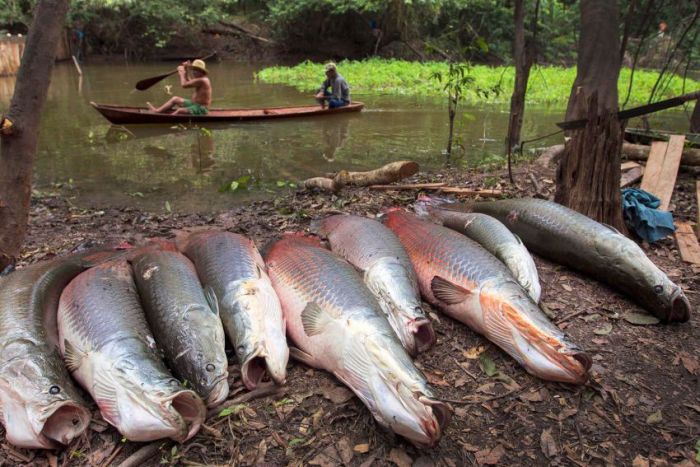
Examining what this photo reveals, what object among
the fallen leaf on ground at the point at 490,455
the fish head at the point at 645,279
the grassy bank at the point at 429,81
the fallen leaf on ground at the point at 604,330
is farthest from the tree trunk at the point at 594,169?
the grassy bank at the point at 429,81

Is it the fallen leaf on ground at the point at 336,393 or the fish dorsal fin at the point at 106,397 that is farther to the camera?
the fallen leaf on ground at the point at 336,393

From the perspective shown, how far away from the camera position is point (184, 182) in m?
8.47

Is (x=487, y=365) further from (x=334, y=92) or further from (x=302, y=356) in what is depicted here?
(x=334, y=92)

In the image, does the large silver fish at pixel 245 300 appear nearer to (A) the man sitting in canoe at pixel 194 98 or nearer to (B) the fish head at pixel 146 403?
(B) the fish head at pixel 146 403

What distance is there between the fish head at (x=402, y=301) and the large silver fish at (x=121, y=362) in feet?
4.47

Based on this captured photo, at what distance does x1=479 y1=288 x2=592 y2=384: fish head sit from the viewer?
290 centimetres

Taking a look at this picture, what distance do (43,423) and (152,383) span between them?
1.80 feet

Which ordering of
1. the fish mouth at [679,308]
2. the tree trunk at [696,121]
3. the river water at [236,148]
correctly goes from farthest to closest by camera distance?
1. the tree trunk at [696,121]
2. the river water at [236,148]
3. the fish mouth at [679,308]

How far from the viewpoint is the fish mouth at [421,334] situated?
10.6 ft

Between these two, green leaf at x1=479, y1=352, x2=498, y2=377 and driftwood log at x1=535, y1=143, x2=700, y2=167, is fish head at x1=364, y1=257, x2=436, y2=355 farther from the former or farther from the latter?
driftwood log at x1=535, y1=143, x2=700, y2=167

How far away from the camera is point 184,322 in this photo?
3061mm

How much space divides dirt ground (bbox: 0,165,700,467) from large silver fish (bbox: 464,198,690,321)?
0.54ft

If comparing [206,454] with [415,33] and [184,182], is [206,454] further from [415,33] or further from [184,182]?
[415,33]

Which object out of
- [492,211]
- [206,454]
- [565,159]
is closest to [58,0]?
[206,454]
